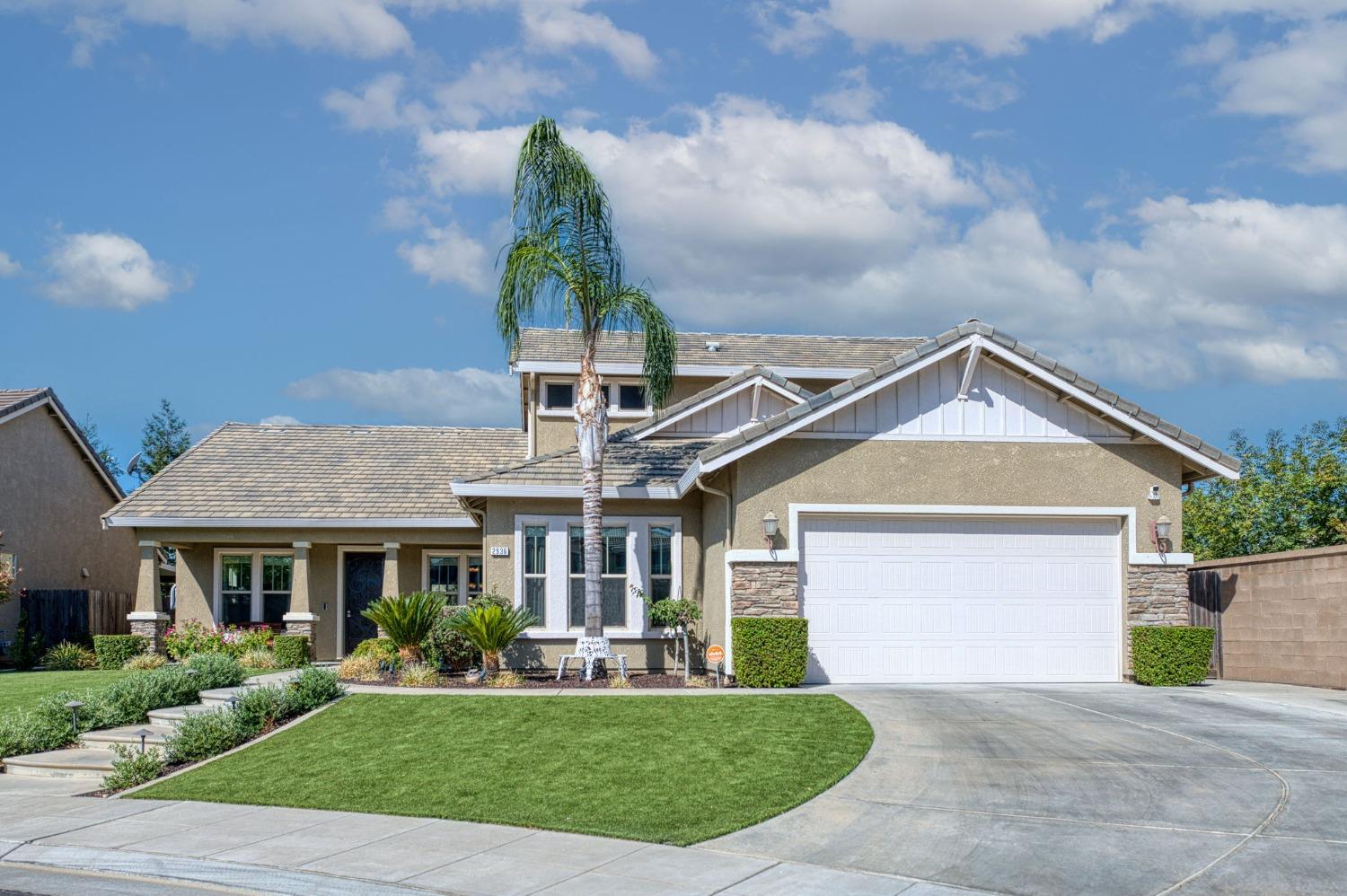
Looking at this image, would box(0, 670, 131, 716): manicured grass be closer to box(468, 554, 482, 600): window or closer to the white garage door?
box(468, 554, 482, 600): window

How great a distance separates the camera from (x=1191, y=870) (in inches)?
317

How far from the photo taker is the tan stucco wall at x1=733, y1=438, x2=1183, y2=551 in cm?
1706

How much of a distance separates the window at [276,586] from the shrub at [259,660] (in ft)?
6.59

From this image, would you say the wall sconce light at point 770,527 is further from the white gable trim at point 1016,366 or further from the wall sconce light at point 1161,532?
the wall sconce light at point 1161,532

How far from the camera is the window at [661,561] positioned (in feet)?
65.4

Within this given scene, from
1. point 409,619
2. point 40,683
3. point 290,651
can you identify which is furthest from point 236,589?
point 409,619

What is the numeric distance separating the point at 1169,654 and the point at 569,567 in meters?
8.88

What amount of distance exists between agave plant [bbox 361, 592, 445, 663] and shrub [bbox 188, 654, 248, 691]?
6.88 ft

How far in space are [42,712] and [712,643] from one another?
8918 millimetres

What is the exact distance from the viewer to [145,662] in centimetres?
2222

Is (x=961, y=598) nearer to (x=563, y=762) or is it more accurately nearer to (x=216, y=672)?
(x=563, y=762)

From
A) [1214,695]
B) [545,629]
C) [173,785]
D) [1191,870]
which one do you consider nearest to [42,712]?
[173,785]

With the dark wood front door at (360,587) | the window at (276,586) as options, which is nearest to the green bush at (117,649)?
the window at (276,586)

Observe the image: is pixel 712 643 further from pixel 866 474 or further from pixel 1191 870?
pixel 1191 870
